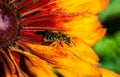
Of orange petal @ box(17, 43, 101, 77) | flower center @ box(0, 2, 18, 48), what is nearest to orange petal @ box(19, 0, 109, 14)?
flower center @ box(0, 2, 18, 48)

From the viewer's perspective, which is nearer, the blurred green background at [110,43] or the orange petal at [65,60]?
the orange petal at [65,60]

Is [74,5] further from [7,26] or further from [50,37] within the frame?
[7,26]

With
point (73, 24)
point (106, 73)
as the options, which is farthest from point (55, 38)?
point (106, 73)

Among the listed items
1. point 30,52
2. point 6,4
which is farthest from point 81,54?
point 6,4

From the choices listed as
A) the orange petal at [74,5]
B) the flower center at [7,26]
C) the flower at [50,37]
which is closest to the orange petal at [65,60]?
the flower at [50,37]

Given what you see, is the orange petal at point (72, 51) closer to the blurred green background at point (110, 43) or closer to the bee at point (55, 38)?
the bee at point (55, 38)

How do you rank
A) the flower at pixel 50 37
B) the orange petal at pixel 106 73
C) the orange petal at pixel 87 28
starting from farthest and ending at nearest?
the orange petal at pixel 87 28
the orange petal at pixel 106 73
the flower at pixel 50 37

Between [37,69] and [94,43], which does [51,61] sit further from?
[94,43]
